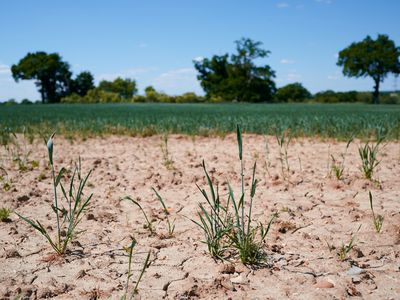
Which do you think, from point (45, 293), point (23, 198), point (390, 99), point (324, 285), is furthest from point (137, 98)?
point (324, 285)

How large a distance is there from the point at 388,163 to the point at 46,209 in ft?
15.9

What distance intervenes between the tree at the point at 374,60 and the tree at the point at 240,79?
1317 cm

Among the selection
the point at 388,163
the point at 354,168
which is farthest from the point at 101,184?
the point at 388,163

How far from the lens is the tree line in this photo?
2077 inches

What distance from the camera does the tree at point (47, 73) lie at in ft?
210

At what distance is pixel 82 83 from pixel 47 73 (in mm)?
6481

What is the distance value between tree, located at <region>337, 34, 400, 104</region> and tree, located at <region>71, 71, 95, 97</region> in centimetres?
4754

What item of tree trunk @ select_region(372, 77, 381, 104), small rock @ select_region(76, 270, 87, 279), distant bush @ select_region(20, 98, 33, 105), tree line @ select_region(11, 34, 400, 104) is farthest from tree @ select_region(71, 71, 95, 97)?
small rock @ select_region(76, 270, 87, 279)

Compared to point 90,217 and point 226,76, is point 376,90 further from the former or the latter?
point 90,217

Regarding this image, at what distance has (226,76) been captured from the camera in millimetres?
63406

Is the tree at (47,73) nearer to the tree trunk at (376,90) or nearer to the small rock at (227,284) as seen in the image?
the tree trunk at (376,90)

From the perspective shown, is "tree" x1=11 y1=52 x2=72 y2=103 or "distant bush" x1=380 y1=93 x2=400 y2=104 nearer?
"distant bush" x1=380 y1=93 x2=400 y2=104

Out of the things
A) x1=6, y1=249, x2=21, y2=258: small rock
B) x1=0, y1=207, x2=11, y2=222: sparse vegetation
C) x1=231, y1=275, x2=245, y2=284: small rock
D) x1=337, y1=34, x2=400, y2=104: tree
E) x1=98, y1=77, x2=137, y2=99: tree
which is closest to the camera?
x1=231, y1=275, x2=245, y2=284: small rock

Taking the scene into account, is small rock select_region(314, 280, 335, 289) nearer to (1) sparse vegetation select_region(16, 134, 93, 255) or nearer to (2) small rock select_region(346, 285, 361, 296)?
(2) small rock select_region(346, 285, 361, 296)
